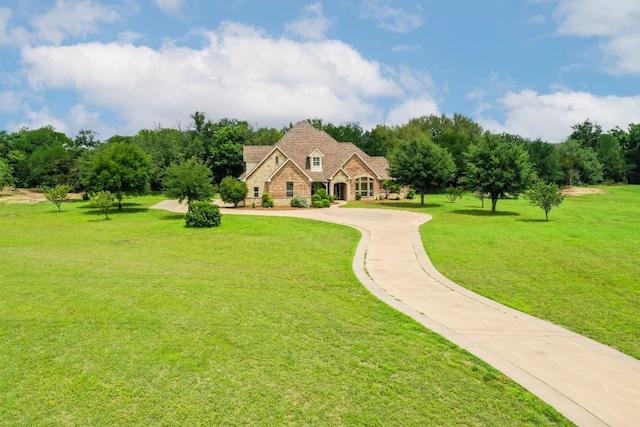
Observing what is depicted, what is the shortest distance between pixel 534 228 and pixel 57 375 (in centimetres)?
2513

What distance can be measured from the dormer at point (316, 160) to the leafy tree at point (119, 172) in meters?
18.3

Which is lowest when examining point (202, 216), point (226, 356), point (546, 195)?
point (226, 356)

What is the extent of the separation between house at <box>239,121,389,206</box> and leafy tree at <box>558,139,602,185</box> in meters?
35.0

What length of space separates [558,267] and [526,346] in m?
8.42

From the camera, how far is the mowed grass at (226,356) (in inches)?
218

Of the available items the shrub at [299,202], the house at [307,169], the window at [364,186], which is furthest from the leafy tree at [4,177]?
the window at [364,186]

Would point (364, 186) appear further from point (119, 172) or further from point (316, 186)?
point (119, 172)

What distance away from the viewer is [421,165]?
39688 millimetres

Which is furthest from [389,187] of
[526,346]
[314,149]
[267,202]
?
[526,346]

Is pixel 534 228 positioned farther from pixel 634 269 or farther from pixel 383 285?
pixel 383 285

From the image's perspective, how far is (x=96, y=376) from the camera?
6383 mm

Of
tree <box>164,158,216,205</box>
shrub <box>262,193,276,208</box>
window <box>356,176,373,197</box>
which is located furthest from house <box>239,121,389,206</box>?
tree <box>164,158,216,205</box>

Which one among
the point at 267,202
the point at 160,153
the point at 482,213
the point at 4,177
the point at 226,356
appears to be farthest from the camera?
the point at 160,153

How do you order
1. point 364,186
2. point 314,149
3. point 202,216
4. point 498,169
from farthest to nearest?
1. point 314,149
2. point 364,186
3. point 498,169
4. point 202,216
